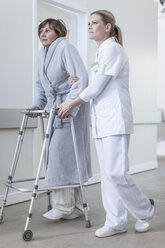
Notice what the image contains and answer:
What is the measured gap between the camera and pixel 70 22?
4.22 m

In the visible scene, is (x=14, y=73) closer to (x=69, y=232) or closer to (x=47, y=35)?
(x=47, y=35)

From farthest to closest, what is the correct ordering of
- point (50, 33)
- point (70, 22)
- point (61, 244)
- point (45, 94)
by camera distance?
point (70, 22), point (45, 94), point (50, 33), point (61, 244)

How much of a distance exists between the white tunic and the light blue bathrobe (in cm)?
23

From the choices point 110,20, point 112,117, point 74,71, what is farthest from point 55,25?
point 112,117

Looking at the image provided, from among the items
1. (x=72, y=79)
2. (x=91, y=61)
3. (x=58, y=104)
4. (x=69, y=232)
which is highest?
(x=91, y=61)

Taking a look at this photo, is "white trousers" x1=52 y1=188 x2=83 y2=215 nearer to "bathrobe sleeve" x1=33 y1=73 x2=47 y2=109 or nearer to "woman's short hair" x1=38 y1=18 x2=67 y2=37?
"bathrobe sleeve" x1=33 y1=73 x2=47 y2=109

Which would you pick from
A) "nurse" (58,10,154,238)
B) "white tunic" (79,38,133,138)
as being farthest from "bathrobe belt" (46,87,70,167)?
"white tunic" (79,38,133,138)

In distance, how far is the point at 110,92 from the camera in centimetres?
237

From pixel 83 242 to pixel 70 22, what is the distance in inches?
107

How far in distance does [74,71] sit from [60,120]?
374 mm

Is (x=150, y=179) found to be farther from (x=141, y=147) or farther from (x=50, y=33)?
(x=50, y=33)

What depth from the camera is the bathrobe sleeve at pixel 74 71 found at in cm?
256

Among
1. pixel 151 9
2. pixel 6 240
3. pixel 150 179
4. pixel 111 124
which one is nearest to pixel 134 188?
→ pixel 111 124

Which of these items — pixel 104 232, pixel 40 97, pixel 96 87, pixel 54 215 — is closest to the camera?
pixel 96 87
